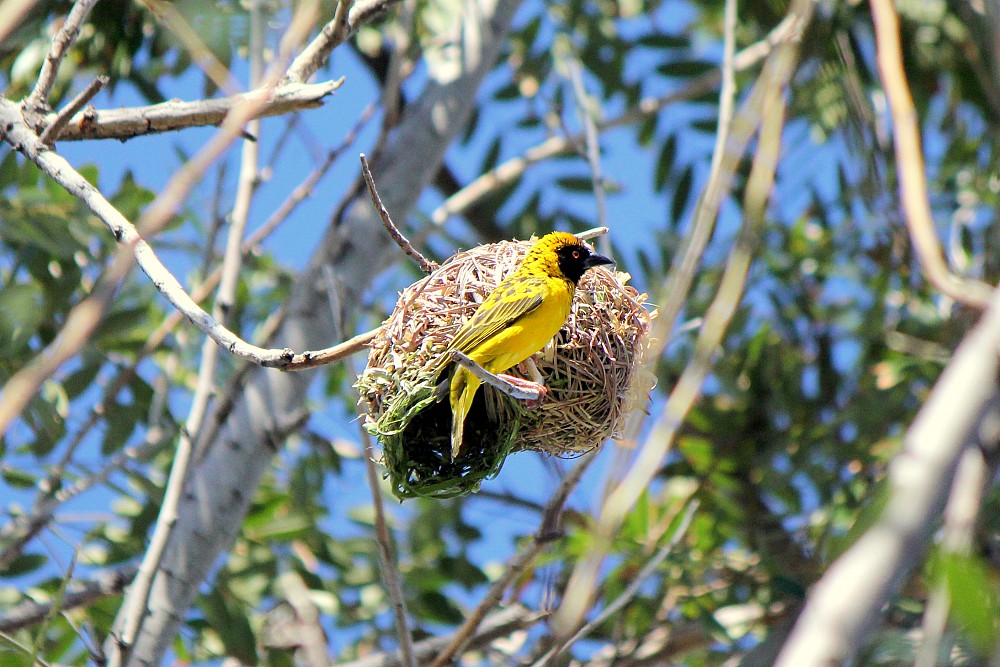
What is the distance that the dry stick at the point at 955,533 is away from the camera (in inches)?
38.5

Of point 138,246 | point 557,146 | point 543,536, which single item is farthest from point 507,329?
point 557,146

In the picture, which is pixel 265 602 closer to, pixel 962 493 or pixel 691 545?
pixel 691 545

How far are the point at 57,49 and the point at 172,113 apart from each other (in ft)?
0.80

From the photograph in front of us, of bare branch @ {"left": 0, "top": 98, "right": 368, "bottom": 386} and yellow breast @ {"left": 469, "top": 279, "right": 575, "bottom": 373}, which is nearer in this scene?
bare branch @ {"left": 0, "top": 98, "right": 368, "bottom": 386}

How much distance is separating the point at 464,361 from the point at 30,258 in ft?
7.32

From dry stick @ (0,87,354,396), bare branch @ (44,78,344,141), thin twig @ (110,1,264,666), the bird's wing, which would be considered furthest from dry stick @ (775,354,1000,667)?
thin twig @ (110,1,264,666)

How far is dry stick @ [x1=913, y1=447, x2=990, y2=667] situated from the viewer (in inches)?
38.5

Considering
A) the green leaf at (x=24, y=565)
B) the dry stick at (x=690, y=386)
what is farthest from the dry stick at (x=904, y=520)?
the green leaf at (x=24, y=565)

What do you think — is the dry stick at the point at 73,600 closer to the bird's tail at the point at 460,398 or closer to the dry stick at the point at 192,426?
the dry stick at the point at 192,426

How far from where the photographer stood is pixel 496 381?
2381 millimetres

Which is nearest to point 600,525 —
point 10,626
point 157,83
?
point 10,626

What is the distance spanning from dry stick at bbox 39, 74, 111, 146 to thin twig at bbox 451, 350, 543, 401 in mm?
926

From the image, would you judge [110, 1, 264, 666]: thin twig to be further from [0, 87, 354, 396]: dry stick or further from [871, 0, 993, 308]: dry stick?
[871, 0, 993, 308]: dry stick

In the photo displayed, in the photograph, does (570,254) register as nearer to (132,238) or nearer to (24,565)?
(132,238)
